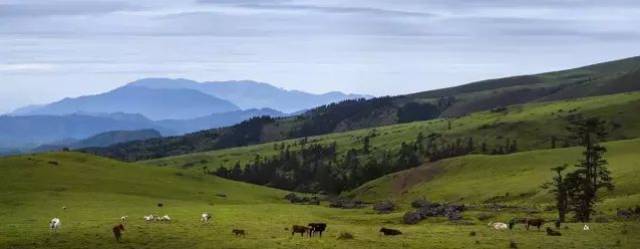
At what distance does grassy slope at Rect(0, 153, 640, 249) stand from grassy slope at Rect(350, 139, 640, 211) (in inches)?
897

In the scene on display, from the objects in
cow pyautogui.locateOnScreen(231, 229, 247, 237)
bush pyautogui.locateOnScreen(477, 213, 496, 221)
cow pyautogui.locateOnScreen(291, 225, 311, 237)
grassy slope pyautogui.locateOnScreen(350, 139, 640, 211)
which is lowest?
cow pyautogui.locateOnScreen(231, 229, 247, 237)

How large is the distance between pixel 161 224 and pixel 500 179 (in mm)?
70039

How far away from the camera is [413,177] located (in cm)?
14688

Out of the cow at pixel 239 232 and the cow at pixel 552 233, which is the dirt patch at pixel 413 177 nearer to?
the cow at pixel 552 233

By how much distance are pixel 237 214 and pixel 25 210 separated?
21.8 metres

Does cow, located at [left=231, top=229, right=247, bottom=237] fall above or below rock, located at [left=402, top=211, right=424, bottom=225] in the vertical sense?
below

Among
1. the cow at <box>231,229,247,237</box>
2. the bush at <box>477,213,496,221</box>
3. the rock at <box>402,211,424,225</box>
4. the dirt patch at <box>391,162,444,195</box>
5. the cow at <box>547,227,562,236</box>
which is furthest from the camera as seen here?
the dirt patch at <box>391,162,444,195</box>

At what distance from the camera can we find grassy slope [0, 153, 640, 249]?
4847cm

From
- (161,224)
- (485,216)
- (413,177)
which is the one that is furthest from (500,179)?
(161,224)

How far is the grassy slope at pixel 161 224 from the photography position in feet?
159

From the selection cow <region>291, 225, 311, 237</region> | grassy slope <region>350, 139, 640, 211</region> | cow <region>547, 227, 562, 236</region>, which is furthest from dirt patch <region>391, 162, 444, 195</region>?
cow <region>291, 225, 311, 237</region>

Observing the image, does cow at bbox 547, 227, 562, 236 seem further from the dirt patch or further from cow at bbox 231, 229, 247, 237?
the dirt patch

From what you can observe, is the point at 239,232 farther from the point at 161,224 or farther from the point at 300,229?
the point at 161,224

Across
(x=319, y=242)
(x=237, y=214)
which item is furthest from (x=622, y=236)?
(x=237, y=214)
